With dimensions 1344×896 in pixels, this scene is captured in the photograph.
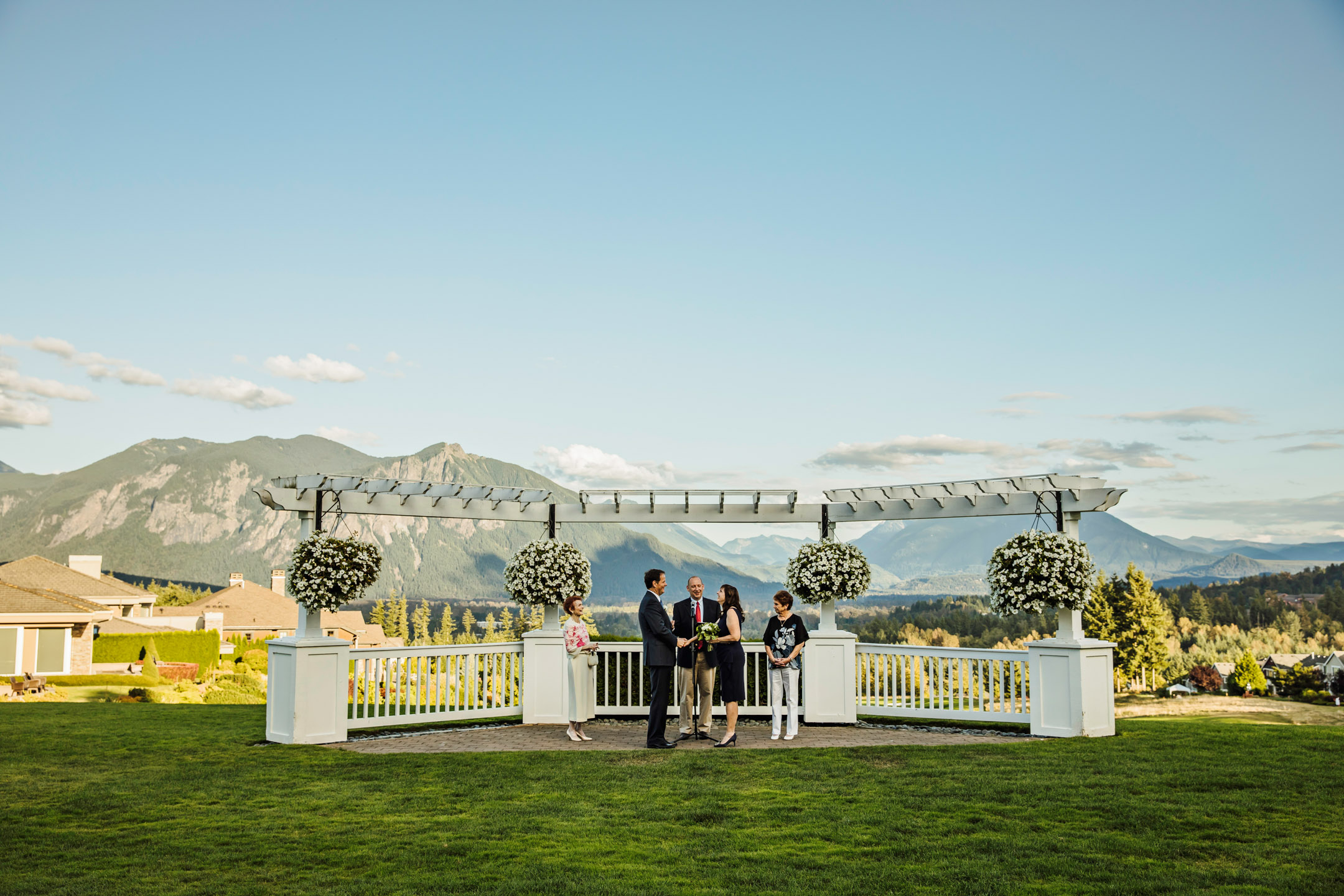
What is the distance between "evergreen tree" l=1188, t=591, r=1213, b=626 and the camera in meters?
93.1

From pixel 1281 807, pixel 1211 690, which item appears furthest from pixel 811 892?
pixel 1211 690

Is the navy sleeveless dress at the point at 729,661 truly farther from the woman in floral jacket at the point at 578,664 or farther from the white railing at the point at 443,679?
the white railing at the point at 443,679

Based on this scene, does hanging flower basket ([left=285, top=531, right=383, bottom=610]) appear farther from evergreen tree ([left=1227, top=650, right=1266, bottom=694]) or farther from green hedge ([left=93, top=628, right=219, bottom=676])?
evergreen tree ([left=1227, top=650, right=1266, bottom=694])

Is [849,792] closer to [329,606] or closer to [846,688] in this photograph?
[846,688]

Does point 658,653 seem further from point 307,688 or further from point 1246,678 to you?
point 1246,678

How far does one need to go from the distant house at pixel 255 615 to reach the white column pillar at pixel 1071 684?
40002mm

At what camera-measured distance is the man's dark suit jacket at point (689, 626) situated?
988 cm

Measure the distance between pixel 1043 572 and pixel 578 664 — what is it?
543 cm

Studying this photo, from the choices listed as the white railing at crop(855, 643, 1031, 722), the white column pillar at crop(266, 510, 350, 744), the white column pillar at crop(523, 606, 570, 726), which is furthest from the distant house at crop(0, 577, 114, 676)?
the white railing at crop(855, 643, 1031, 722)

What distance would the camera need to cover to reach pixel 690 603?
9.90 metres

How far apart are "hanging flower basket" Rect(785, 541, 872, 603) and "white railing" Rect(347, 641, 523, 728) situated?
150 inches

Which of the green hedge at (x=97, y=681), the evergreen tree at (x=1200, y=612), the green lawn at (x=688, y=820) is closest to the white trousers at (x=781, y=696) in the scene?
the green lawn at (x=688, y=820)

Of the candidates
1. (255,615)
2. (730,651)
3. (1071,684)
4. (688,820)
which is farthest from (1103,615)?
(688,820)

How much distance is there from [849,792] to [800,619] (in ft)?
9.91
